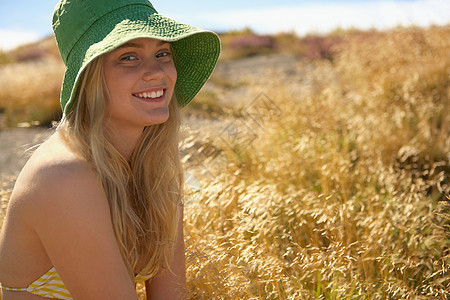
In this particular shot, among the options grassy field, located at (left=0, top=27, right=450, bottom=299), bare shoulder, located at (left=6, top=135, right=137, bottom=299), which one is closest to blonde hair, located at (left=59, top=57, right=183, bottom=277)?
bare shoulder, located at (left=6, top=135, right=137, bottom=299)

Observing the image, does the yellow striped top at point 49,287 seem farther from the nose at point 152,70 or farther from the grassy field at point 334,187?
the nose at point 152,70

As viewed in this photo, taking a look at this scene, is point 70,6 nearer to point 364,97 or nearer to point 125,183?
point 125,183

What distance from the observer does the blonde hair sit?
1.72m

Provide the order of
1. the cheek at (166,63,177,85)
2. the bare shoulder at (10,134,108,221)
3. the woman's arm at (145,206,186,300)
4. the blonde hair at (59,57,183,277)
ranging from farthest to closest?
the woman's arm at (145,206,186,300)
the cheek at (166,63,177,85)
the blonde hair at (59,57,183,277)
the bare shoulder at (10,134,108,221)

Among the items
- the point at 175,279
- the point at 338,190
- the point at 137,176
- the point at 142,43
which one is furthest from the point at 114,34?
the point at 338,190

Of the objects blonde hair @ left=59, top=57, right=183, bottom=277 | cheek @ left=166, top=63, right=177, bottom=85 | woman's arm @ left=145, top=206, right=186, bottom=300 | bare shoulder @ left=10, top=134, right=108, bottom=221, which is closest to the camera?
bare shoulder @ left=10, top=134, right=108, bottom=221

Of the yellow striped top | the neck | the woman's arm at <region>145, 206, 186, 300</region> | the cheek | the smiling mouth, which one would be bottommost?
the woman's arm at <region>145, 206, 186, 300</region>

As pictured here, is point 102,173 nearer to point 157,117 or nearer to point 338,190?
point 157,117

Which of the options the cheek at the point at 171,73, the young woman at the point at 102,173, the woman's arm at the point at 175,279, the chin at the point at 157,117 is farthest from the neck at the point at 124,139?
the woman's arm at the point at 175,279

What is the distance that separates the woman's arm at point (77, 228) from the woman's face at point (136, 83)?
28 cm

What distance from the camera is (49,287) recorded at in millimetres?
1802

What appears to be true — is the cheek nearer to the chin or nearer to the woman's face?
the woman's face

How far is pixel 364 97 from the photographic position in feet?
17.3

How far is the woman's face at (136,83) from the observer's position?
1.75 metres
